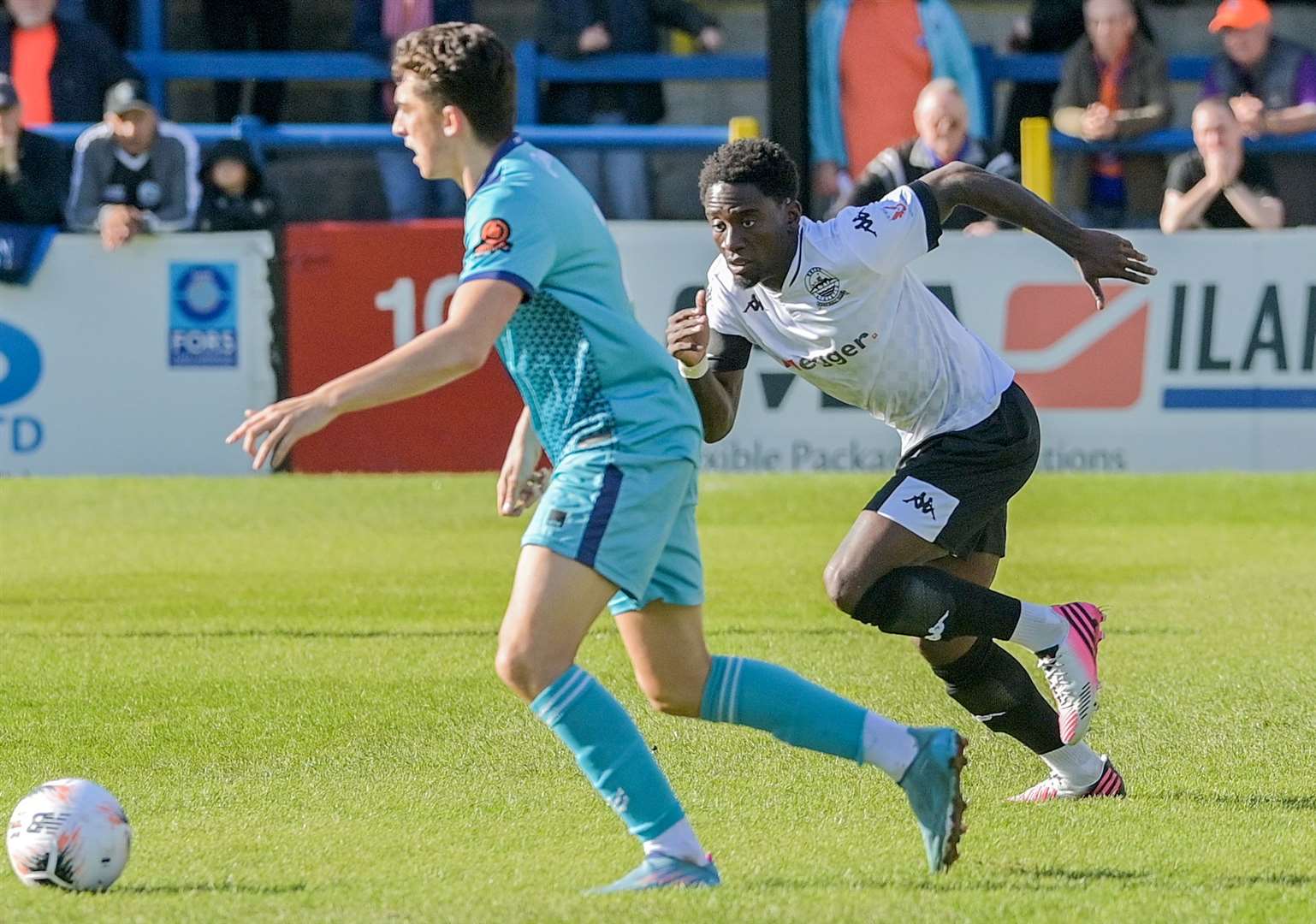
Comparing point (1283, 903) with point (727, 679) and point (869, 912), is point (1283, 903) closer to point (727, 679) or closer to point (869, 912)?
point (869, 912)

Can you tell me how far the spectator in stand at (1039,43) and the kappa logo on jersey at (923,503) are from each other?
10.9 metres

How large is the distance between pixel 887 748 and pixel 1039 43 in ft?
42.3

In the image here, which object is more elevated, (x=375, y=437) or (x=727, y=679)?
(x=727, y=679)

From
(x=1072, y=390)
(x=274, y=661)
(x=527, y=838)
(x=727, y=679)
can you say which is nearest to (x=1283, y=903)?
(x=727, y=679)

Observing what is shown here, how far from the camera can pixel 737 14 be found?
Result: 19.1 m

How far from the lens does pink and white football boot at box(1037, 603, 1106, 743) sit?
5930 millimetres

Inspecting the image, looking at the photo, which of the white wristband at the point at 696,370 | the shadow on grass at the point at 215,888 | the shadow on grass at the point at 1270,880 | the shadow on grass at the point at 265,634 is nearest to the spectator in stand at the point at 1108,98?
the shadow on grass at the point at 265,634

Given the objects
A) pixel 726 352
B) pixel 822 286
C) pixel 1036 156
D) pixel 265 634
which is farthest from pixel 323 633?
pixel 1036 156

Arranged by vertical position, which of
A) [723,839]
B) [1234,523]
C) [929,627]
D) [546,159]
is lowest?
[1234,523]

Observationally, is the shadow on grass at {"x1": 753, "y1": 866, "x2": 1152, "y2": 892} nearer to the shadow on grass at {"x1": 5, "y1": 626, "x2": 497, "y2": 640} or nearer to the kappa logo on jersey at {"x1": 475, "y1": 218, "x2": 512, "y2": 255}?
the kappa logo on jersey at {"x1": 475, "y1": 218, "x2": 512, "y2": 255}

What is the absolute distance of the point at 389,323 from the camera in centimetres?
1404

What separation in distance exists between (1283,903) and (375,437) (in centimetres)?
1010

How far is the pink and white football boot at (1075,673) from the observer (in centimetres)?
593

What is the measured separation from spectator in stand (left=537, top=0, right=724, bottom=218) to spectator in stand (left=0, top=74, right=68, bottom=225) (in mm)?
3850
